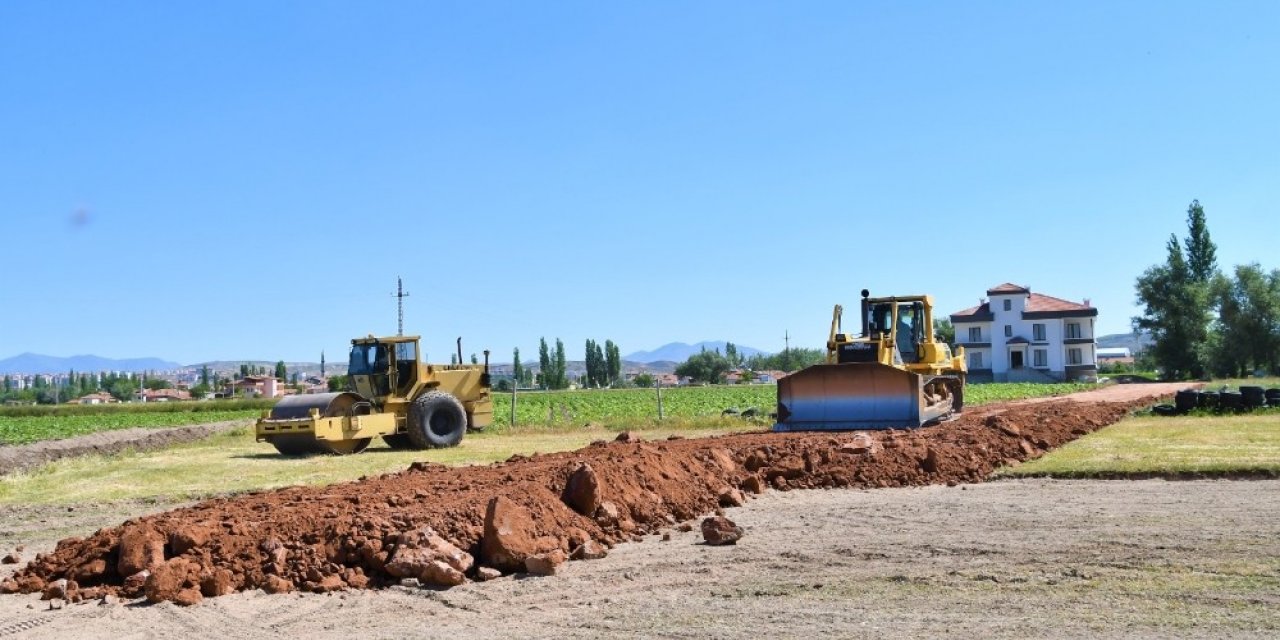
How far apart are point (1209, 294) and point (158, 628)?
74442 mm

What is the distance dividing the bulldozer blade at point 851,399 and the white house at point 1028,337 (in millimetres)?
60834

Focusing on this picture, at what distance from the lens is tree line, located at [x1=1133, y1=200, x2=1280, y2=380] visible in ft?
220

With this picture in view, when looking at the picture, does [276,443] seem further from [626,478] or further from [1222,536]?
[1222,536]

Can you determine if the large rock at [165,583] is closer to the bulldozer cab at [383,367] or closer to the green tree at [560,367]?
the bulldozer cab at [383,367]

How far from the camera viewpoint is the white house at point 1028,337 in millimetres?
78125

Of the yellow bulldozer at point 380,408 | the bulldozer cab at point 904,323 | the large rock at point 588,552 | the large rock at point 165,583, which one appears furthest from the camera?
the bulldozer cab at point 904,323

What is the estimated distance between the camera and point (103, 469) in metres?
18.7

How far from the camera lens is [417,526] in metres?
9.45

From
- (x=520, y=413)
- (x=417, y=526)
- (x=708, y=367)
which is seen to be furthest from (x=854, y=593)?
(x=708, y=367)

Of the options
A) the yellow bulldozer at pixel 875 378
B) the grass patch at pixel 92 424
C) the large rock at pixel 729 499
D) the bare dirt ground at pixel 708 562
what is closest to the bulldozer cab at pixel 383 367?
the yellow bulldozer at pixel 875 378

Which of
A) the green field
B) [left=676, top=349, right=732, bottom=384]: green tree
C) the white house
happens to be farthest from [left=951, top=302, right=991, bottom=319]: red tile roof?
[left=676, top=349, right=732, bottom=384]: green tree

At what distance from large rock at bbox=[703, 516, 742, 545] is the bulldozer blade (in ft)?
33.3

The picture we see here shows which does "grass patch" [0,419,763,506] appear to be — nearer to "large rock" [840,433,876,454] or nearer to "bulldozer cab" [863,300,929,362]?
"bulldozer cab" [863,300,929,362]

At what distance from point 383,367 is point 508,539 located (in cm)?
1412
